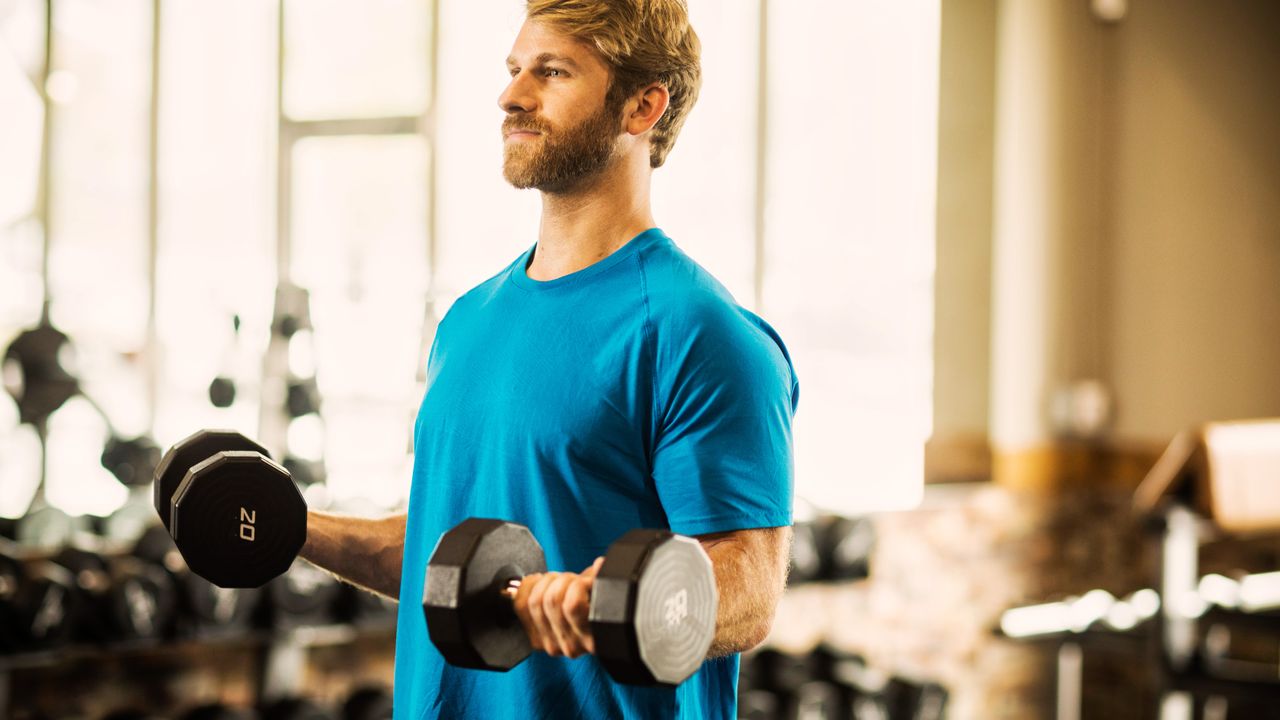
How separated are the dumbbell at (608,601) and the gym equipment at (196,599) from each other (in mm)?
2276

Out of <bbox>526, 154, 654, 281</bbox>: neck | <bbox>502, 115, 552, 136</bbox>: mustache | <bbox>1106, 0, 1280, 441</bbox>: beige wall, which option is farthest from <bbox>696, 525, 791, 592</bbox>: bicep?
<bbox>1106, 0, 1280, 441</bbox>: beige wall

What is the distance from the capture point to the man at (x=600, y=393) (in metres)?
1.23

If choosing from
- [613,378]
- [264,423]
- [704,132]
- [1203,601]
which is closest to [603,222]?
[613,378]

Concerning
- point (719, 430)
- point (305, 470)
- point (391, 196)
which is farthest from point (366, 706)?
point (719, 430)

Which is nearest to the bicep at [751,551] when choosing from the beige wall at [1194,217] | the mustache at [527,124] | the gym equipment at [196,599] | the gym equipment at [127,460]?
the mustache at [527,124]

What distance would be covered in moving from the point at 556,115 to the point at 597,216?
0.42 ft

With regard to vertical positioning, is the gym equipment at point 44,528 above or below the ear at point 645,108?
below

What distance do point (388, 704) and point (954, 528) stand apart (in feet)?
7.86

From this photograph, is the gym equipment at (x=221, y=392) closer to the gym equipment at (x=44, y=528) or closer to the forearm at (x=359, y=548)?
the gym equipment at (x=44, y=528)

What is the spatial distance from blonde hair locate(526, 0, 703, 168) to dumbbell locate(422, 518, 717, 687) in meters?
0.55

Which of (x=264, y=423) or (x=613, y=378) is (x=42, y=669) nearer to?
(x=264, y=423)

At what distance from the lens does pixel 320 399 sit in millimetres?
4004

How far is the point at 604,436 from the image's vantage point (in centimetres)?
128

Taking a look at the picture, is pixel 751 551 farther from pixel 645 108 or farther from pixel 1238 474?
pixel 1238 474
